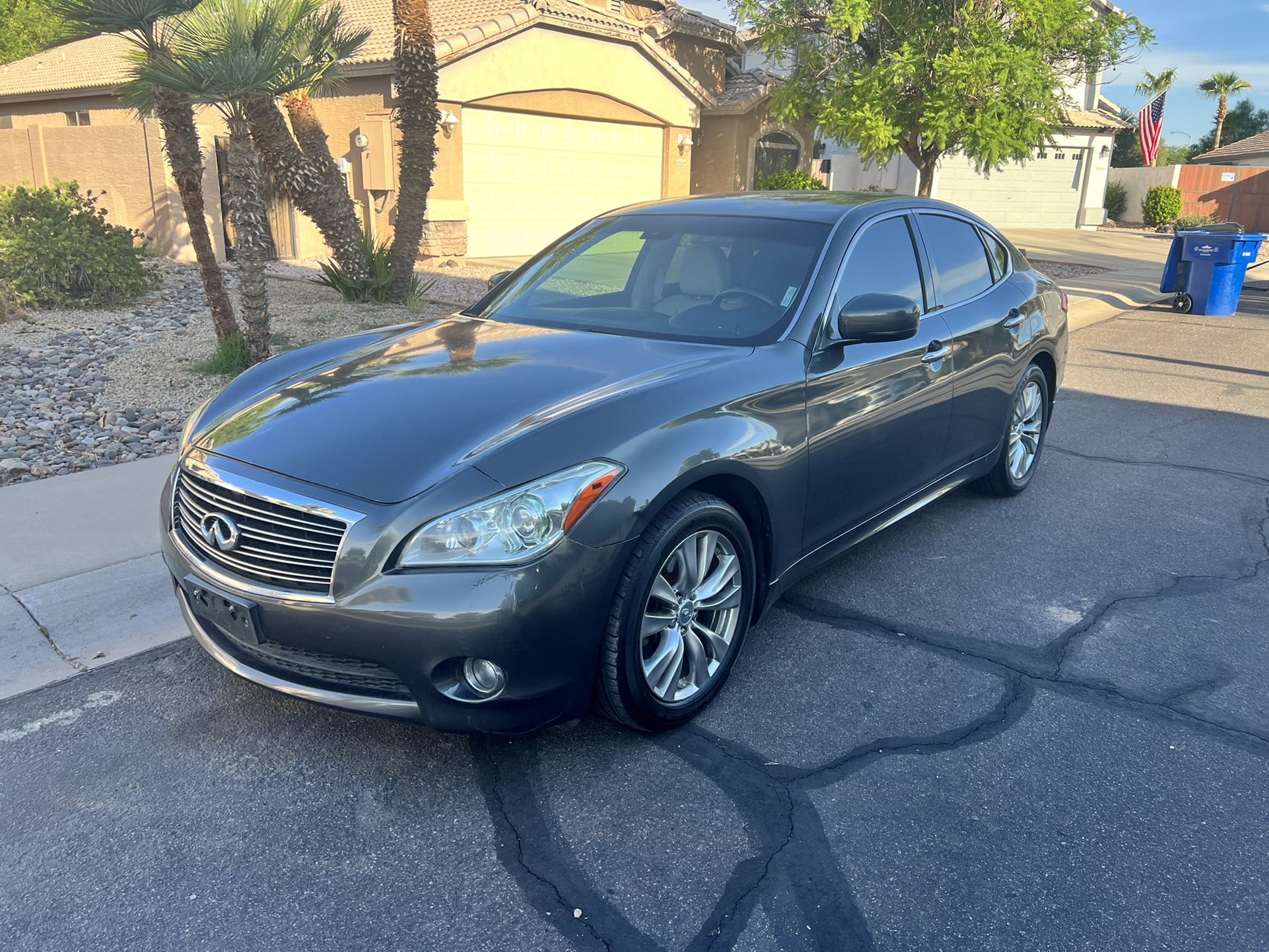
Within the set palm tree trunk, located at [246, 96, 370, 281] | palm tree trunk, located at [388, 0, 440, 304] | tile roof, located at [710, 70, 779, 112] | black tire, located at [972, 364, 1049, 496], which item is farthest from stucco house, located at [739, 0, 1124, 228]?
black tire, located at [972, 364, 1049, 496]

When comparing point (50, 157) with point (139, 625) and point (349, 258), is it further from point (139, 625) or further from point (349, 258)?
point (139, 625)

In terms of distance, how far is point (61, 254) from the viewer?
1061 centimetres

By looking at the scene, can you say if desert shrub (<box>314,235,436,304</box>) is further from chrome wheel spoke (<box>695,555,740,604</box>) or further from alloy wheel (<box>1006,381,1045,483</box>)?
chrome wheel spoke (<box>695,555,740,604</box>)

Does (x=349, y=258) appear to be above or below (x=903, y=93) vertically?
below

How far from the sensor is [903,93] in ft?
54.6

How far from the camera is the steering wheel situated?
13.4 ft

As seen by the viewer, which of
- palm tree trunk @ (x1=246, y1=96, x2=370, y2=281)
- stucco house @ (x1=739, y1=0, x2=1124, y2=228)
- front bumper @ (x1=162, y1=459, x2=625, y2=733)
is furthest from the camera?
stucco house @ (x1=739, y1=0, x2=1124, y2=228)

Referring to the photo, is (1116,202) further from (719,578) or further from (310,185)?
(719,578)

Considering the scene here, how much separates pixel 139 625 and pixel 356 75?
15061 millimetres

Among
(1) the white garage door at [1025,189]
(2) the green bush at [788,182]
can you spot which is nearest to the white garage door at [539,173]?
(2) the green bush at [788,182]

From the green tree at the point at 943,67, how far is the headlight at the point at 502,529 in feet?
48.3

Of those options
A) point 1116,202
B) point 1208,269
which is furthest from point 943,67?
point 1116,202

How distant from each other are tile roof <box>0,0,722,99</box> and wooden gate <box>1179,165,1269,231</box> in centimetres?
2183

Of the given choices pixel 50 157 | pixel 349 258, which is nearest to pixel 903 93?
pixel 349 258
